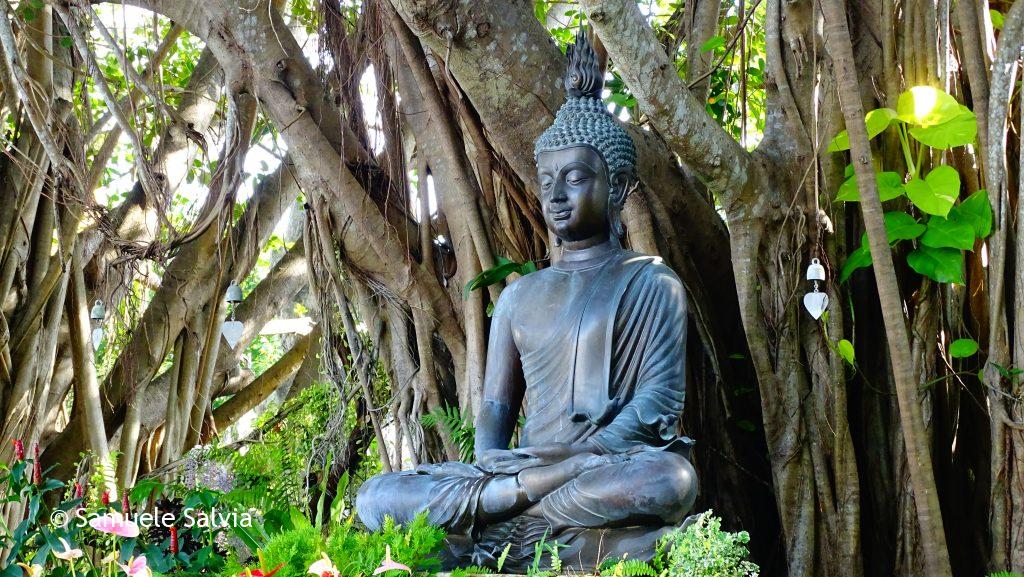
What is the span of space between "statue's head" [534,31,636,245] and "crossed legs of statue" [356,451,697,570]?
770 mm

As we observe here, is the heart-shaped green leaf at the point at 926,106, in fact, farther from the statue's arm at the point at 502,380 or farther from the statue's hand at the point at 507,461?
the statue's hand at the point at 507,461

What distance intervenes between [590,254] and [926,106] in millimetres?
1145

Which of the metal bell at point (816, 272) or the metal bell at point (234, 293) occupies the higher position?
the metal bell at point (234, 293)

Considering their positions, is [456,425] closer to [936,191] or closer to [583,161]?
[583,161]

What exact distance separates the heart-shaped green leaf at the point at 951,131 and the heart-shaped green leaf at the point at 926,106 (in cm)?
2

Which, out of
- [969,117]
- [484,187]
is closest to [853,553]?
[969,117]

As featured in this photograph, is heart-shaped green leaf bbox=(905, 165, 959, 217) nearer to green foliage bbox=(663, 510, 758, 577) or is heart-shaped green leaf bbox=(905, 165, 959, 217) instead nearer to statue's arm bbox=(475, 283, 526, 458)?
statue's arm bbox=(475, 283, 526, 458)

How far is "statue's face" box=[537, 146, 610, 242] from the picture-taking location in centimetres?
335

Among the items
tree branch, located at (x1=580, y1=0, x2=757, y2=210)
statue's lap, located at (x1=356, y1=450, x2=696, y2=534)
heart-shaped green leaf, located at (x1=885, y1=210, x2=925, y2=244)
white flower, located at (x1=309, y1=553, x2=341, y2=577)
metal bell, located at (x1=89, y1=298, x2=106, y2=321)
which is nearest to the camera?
white flower, located at (x1=309, y1=553, x2=341, y2=577)

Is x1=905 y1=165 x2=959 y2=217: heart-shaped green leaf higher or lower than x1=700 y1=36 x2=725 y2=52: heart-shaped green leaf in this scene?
lower

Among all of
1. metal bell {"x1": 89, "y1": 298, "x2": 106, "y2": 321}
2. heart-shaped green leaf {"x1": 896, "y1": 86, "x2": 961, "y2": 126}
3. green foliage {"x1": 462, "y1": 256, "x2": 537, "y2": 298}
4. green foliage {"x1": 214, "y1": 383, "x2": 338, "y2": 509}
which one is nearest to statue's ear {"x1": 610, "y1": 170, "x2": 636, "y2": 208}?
green foliage {"x1": 462, "y1": 256, "x2": 537, "y2": 298}

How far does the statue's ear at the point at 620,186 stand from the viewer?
3.42 meters

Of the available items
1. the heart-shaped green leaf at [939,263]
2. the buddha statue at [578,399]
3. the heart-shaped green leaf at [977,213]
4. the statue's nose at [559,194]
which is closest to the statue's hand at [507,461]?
the buddha statue at [578,399]

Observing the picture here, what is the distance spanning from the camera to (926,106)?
3666 millimetres
